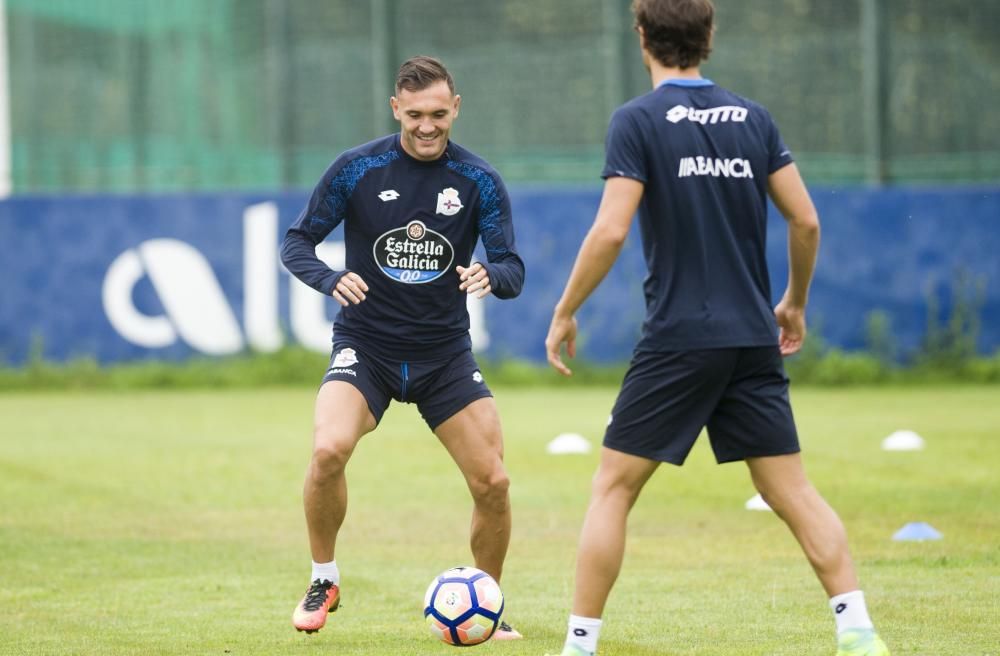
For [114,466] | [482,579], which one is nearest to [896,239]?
[114,466]

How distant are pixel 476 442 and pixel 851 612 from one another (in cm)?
200

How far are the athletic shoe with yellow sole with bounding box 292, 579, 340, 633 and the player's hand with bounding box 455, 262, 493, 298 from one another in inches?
53.7

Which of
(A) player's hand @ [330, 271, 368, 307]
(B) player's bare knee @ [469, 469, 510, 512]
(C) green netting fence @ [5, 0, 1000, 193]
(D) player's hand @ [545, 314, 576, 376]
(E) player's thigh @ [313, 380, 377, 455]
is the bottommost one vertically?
(B) player's bare knee @ [469, 469, 510, 512]

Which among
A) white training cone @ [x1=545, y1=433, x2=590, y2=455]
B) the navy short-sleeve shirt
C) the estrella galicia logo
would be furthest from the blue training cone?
white training cone @ [x1=545, y1=433, x2=590, y2=455]

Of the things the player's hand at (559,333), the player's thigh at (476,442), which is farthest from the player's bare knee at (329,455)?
the player's hand at (559,333)

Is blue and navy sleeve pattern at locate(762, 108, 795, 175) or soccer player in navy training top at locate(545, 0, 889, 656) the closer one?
soccer player in navy training top at locate(545, 0, 889, 656)

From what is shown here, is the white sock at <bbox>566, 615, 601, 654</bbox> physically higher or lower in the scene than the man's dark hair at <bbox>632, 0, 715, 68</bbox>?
lower

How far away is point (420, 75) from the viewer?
23.0 ft

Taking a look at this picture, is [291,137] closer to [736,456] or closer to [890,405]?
[890,405]

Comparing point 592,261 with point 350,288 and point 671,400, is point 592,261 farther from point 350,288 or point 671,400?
point 350,288

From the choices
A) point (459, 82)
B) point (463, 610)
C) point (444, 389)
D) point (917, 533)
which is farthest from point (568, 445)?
point (459, 82)

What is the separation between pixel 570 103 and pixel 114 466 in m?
11.4

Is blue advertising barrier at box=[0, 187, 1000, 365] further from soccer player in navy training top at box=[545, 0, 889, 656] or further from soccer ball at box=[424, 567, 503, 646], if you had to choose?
soccer player in navy training top at box=[545, 0, 889, 656]

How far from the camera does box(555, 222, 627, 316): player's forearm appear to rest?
558cm
